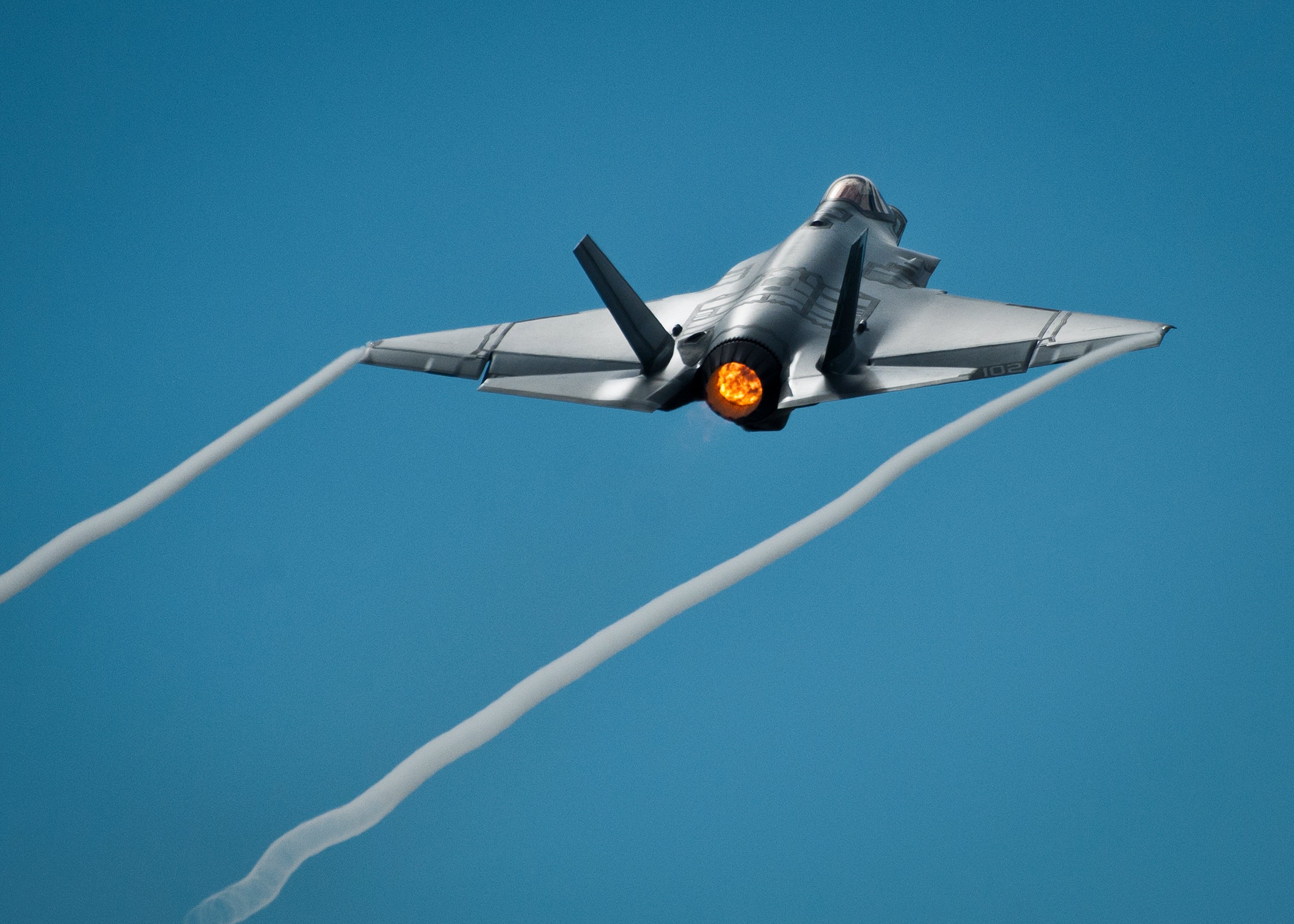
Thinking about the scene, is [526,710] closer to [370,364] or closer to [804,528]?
[804,528]

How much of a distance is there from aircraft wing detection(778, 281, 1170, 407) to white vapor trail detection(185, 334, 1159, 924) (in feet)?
1.47

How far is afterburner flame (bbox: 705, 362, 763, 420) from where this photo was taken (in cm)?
1483

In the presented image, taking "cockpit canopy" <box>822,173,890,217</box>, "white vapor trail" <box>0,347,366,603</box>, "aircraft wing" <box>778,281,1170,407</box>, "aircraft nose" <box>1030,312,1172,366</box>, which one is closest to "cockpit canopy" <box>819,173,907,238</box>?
"cockpit canopy" <box>822,173,890,217</box>

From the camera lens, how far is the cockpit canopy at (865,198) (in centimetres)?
1947

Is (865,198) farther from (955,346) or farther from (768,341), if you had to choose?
(768,341)

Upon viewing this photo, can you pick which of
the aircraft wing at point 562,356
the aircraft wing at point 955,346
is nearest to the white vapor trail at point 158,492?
the aircraft wing at point 562,356

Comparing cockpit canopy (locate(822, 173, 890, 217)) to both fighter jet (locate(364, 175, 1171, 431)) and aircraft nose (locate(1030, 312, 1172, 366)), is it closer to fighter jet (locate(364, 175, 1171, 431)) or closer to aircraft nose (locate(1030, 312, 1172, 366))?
fighter jet (locate(364, 175, 1171, 431))

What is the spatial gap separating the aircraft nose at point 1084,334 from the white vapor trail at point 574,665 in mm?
108

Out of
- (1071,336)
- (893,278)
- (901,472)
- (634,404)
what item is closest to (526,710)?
(901,472)

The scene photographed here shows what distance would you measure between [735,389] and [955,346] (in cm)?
281

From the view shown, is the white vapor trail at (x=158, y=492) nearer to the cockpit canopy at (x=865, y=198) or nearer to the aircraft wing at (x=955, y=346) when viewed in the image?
the aircraft wing at (x=955, y=346)

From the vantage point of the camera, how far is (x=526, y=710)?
9.39 meters

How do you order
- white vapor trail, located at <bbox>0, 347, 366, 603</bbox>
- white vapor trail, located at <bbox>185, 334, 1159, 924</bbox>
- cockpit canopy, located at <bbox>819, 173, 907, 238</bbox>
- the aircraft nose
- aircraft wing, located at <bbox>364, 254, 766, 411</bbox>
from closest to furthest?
1. white vapor trail, located at <bbox>185, 334, 1159, 924</bbox>
2. white vapor trail, located at <bbox>0, 347, 366, 603</bbox>
3. the aircraft nose
4. aircraft wing, located at <bbox>364, 254, 766, 411</bbox>
5. cockpit canopy, located at <bbox>819, 173, 907, 238</bbox>

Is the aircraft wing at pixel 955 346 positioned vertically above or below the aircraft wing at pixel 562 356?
below
